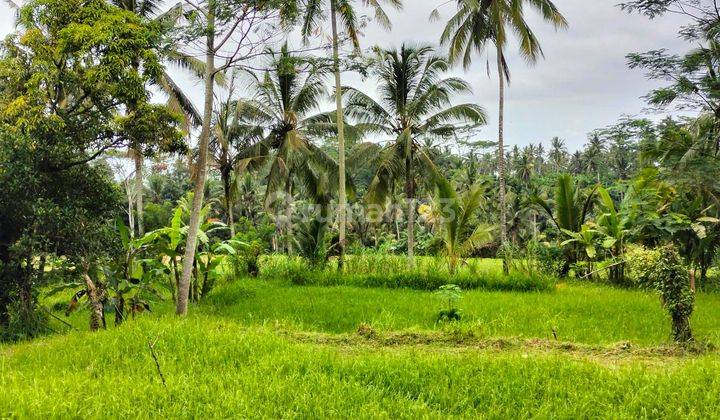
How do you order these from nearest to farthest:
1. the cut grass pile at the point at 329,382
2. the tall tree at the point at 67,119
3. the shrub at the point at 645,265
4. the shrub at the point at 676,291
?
the cut grass pile at the point at 329,382 → the shrub at the point at 676,291 → the shrub at the point at 645,265 → the tall tree at the point at 67,119

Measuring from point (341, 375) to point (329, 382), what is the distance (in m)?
0.31

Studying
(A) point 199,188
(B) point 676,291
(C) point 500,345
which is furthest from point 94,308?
(B) point 676,291

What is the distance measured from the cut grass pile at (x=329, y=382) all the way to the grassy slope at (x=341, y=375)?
11 mm

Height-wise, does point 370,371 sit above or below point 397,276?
below

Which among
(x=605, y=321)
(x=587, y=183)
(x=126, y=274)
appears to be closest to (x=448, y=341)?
(x=605, y=321)

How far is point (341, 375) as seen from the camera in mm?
4227

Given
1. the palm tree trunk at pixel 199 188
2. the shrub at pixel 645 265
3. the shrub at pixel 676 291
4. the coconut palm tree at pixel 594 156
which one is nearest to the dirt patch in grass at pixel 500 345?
the shrub at pixel 676 291

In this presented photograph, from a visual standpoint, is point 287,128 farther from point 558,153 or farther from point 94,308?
point 558,153

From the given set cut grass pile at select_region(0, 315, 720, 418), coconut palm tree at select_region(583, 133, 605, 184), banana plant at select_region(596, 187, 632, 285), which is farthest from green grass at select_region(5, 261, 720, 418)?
coconut palm tree at select_region(583, 133, 605, 184)

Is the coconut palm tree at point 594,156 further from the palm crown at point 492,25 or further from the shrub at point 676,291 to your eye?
the shrub at point 676,291

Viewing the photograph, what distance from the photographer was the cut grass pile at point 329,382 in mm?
3463

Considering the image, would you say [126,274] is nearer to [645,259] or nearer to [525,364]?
[525,364]

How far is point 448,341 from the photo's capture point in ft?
18.4

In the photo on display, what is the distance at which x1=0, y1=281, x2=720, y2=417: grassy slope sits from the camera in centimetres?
349
